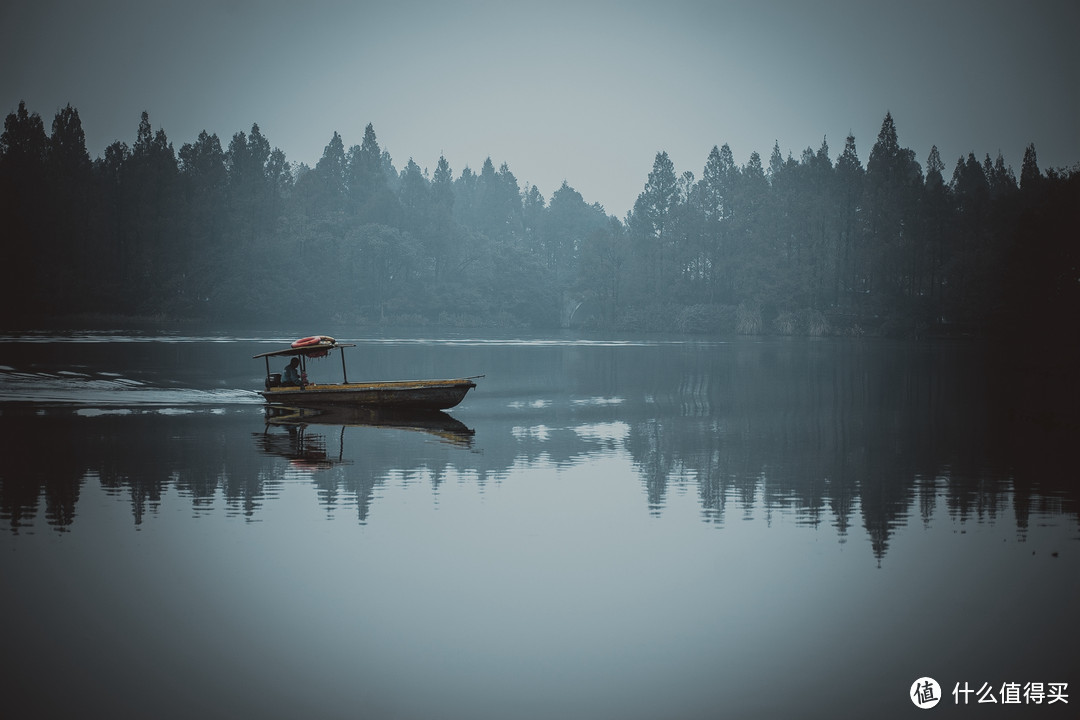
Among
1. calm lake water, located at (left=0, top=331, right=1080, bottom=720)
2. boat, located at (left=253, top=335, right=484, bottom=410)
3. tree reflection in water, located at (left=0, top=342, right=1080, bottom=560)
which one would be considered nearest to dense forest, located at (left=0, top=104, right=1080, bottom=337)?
tree reflection in water, located at (left=0, top=342, right=1080, bottom=560)

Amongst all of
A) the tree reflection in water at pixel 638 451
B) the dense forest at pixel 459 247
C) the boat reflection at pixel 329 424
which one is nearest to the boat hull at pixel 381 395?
the boat reflection at pixel 329 424

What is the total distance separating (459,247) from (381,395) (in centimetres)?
13054

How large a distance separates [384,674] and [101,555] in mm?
7591

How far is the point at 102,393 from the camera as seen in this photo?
5016 centimetres

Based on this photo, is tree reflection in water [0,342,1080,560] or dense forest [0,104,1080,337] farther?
dense forest [0,104,1080,337]

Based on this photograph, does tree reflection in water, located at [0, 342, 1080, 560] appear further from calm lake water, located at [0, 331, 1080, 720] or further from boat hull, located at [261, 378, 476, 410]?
boat hull, located at [261, 378, 476, 410]

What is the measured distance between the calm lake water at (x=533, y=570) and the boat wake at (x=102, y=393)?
6.80 meters

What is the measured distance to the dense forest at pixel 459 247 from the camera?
13838cm

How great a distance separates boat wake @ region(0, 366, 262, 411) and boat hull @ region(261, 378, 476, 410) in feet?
20.3

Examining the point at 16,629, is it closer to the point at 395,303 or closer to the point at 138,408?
the point at 138,408

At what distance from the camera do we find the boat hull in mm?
41562

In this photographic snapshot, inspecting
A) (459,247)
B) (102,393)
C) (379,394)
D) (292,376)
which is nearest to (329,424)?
(379,394)

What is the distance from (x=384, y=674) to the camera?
14688mm

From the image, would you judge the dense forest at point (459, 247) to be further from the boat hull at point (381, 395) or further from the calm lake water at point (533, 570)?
the calm lake water at point (533, 570)
